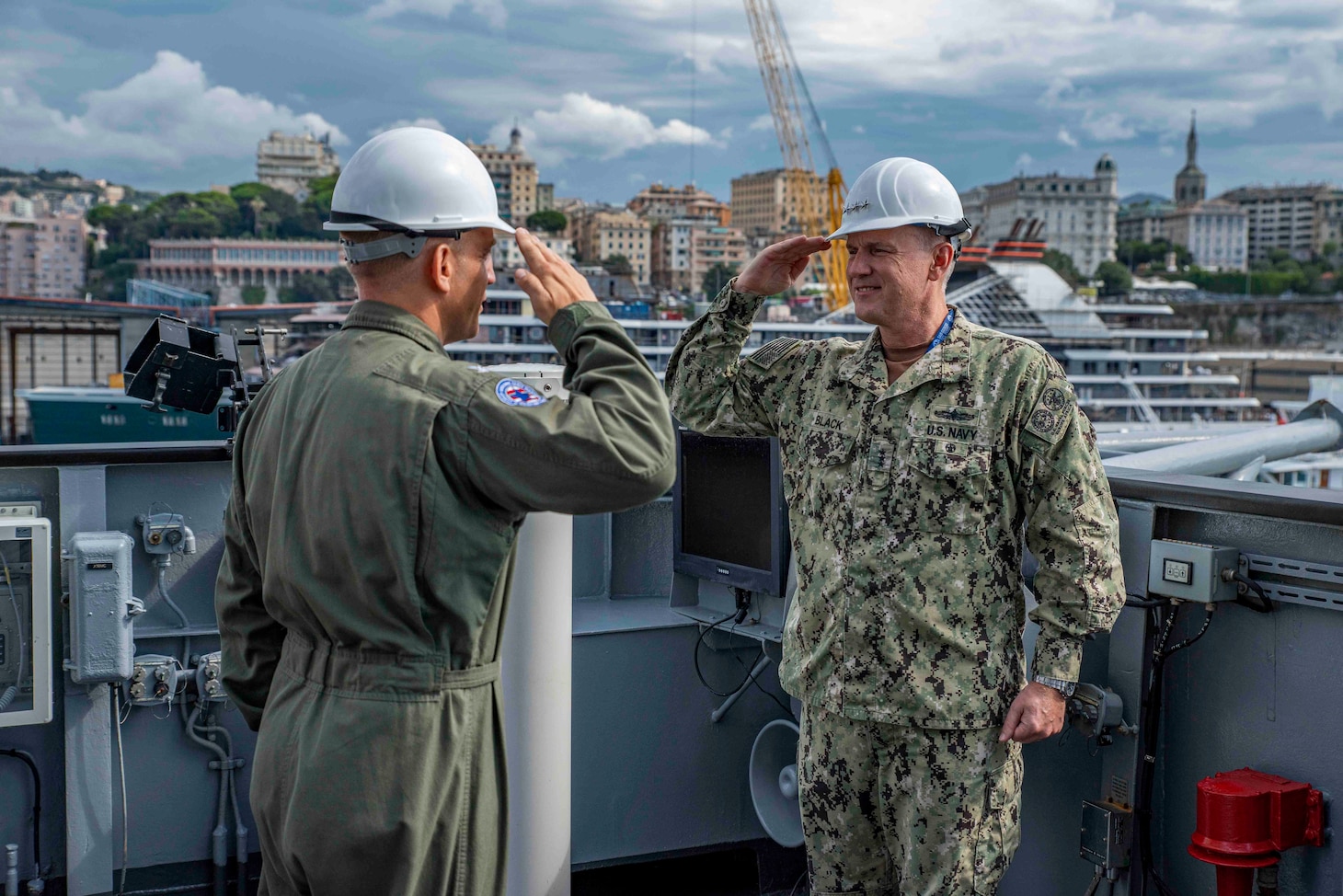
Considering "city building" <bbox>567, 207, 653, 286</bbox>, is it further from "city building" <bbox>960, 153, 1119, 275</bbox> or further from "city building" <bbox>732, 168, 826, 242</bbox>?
"city building" <bbox>960, 153, 1119, 275</bbox>

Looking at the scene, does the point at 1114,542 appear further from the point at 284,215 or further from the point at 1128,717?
the point at 284,215

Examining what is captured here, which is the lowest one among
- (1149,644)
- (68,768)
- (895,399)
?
(68,768)

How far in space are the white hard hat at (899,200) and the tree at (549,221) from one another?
63579 millimetres

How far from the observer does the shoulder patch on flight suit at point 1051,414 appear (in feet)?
6.12

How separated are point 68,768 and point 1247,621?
239 cm

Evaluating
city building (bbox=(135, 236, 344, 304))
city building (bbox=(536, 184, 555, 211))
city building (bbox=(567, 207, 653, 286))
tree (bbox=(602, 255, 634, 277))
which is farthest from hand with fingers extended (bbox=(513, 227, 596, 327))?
city building (bbox=(536, 184, 555, 211))

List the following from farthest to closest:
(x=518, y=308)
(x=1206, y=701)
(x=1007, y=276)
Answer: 1. (x=1007, y=276)
2. (x=518, y=308)
3. (x=1206, y=701)

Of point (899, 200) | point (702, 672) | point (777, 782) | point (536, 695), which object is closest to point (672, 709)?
point (702, 672)

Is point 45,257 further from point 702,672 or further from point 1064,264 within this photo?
point 702,672

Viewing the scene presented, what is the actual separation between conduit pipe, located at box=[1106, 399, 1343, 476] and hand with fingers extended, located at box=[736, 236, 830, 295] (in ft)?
2.82

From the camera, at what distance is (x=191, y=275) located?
65250 mm

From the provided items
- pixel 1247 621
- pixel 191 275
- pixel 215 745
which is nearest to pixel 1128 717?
pixel 1247 621

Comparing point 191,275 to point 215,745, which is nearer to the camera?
point 215,745

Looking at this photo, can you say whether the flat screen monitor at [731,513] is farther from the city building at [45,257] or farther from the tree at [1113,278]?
the tree at [1113,278]
